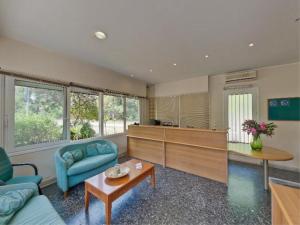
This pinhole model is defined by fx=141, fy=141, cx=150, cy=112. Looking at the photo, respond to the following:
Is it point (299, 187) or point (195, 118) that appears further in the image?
point (195, 118)

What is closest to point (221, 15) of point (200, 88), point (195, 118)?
point (200, 88)

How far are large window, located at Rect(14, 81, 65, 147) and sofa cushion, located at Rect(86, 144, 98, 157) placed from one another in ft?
2.09

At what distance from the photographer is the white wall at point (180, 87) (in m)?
4.67

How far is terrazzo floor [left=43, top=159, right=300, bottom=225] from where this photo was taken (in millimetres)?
1894

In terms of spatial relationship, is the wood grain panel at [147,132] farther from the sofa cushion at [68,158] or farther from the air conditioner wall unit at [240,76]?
the air conditioner wall unit at [240,76]

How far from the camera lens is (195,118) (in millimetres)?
4836

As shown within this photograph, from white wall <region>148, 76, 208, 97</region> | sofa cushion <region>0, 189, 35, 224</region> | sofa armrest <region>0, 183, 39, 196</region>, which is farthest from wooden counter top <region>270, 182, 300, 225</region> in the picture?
white wall <region>148, 76, 208, 97</region>

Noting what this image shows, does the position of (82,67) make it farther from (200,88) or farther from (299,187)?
(299,187)

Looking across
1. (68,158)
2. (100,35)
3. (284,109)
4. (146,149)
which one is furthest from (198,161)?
(100,35)

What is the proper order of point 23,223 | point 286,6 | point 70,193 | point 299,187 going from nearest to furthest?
point 299,187 → point 23,223 → point 286,6 → point 70,193

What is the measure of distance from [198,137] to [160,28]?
2.29m

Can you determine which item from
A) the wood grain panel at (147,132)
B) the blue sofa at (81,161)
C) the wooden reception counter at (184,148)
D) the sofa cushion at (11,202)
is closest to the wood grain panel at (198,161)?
the wooden reception counter at (184,148)

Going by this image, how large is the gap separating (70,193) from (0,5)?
2871 millimetres

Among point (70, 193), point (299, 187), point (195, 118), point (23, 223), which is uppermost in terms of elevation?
point (195, 118)
